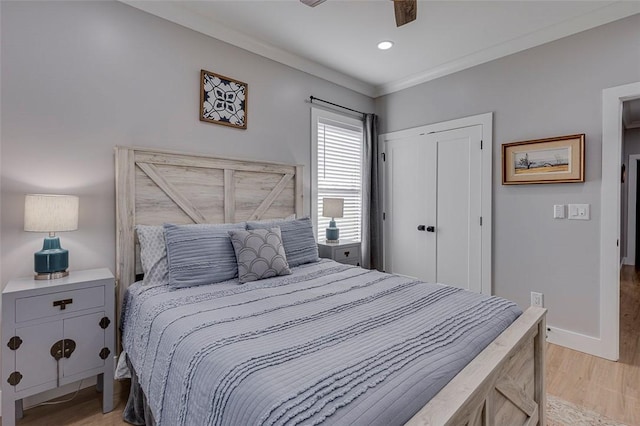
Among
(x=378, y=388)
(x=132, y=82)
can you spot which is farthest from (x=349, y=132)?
(x=378, y=388)

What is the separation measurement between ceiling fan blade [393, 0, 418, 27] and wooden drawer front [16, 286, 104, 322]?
7.95 feet

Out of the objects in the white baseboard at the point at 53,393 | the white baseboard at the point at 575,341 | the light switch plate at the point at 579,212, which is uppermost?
the light switch plate at the point at 579,212

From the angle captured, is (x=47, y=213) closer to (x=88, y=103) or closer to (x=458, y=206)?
(x=88, y=103)

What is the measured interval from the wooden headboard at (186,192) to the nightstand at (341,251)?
1.86 feet

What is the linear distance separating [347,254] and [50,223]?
8.33 ft

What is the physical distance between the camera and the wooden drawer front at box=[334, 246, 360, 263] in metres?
3.41

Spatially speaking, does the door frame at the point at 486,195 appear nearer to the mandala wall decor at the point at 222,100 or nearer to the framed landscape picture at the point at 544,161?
the framed landscape picture at the point at 544,161

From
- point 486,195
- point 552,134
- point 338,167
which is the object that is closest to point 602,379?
point 486,195

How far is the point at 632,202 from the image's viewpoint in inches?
230

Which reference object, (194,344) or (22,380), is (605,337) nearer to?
(194,344)

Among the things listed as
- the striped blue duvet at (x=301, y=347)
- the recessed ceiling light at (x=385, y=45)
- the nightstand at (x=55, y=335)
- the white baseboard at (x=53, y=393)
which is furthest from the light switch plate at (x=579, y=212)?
the white baseboard at (x=53, y=393)

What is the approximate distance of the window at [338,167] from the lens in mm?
3645

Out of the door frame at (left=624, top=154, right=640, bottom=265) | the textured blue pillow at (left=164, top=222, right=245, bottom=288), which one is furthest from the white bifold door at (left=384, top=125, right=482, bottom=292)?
the door frame at (left=624, top=154, right=640, bottom=265)

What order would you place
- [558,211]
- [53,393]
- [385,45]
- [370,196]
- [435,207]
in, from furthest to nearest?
[370,196], [435,207], [385,45], [558,211], [53,393]
